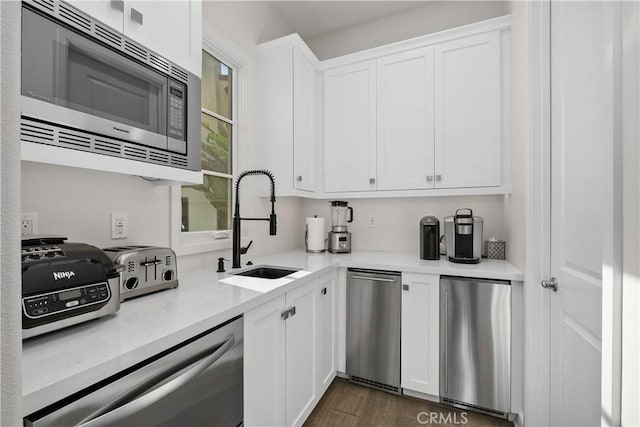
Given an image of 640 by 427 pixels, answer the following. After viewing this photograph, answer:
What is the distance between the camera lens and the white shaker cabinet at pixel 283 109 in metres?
2.31

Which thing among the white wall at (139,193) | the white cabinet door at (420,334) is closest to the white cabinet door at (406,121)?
the white cabinet door at (420,334)

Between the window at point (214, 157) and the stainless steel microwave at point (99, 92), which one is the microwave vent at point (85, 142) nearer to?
the stainless steel microwave at point (99, 92)

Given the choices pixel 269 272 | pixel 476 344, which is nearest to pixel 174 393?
pixel 269 272

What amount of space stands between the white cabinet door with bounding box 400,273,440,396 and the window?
4.41ft

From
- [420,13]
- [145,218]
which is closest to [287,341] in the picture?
[145,218]

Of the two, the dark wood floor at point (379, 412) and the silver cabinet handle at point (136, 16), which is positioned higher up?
the silver cabinet handle at point (136, 16)

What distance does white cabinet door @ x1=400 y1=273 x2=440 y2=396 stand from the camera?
6.13 ft

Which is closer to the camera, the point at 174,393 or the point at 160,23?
the point at 174,393

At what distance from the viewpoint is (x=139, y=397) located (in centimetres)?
75

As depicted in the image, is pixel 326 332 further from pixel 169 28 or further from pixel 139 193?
pixel 169 28

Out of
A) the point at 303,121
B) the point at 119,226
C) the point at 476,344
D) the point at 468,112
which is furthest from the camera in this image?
the point at 303,121

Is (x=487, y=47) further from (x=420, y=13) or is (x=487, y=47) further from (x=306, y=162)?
(x=306, y=162)

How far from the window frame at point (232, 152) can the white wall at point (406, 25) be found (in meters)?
1.17

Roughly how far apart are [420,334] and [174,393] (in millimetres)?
1521
